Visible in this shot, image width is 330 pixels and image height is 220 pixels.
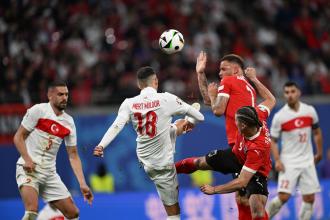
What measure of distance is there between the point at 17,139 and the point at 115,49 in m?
9.11

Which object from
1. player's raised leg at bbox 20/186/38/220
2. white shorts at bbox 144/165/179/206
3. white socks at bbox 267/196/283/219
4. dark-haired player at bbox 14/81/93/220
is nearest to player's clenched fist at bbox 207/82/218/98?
white shorts at bbox 144/165/179/206

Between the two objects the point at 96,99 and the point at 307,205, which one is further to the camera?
the point at 96,99

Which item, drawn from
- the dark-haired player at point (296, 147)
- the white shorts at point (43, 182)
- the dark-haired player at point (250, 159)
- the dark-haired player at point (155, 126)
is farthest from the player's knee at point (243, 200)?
the dark-haired player at point (296, 147)

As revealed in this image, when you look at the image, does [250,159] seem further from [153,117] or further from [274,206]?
[274,206]

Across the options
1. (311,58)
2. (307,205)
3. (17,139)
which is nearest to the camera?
(17,139)

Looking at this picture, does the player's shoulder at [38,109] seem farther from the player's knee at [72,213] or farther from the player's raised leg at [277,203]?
the player's raised leg at [277,203]

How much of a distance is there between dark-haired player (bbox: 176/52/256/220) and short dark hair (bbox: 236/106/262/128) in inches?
35.2

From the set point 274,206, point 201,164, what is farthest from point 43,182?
point 274,206

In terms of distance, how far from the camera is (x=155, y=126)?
447 inches

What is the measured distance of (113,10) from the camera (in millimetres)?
21453

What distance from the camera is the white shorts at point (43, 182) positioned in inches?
466

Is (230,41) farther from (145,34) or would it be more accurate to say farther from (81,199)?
(81,199)

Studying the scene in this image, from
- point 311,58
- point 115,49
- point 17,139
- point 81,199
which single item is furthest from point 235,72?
point 311,58

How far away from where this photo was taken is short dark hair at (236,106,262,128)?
10.6 meters
